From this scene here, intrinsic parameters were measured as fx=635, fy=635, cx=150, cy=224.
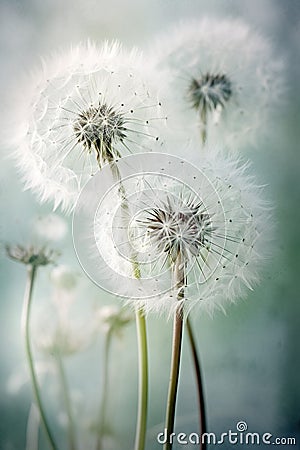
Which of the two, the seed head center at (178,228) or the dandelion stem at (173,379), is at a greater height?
the seed head center at (178,228)

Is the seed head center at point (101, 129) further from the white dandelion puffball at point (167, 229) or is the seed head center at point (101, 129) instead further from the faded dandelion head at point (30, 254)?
the faded dandelion head at point (30, 254)

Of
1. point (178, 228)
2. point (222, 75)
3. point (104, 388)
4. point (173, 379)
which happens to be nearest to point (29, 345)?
point (104, 388)

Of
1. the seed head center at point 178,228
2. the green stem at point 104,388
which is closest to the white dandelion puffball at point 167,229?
the seed head center at point 178,228

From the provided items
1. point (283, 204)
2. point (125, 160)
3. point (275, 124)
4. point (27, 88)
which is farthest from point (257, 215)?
point (27, 88)

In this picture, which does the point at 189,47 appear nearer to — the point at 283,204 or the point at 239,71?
the point at 239,71

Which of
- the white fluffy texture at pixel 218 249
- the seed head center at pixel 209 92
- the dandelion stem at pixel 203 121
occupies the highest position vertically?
the seed head center at pixel 209 92

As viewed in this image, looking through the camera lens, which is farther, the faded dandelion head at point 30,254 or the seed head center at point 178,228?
the faded dandelion head at point 30,254
